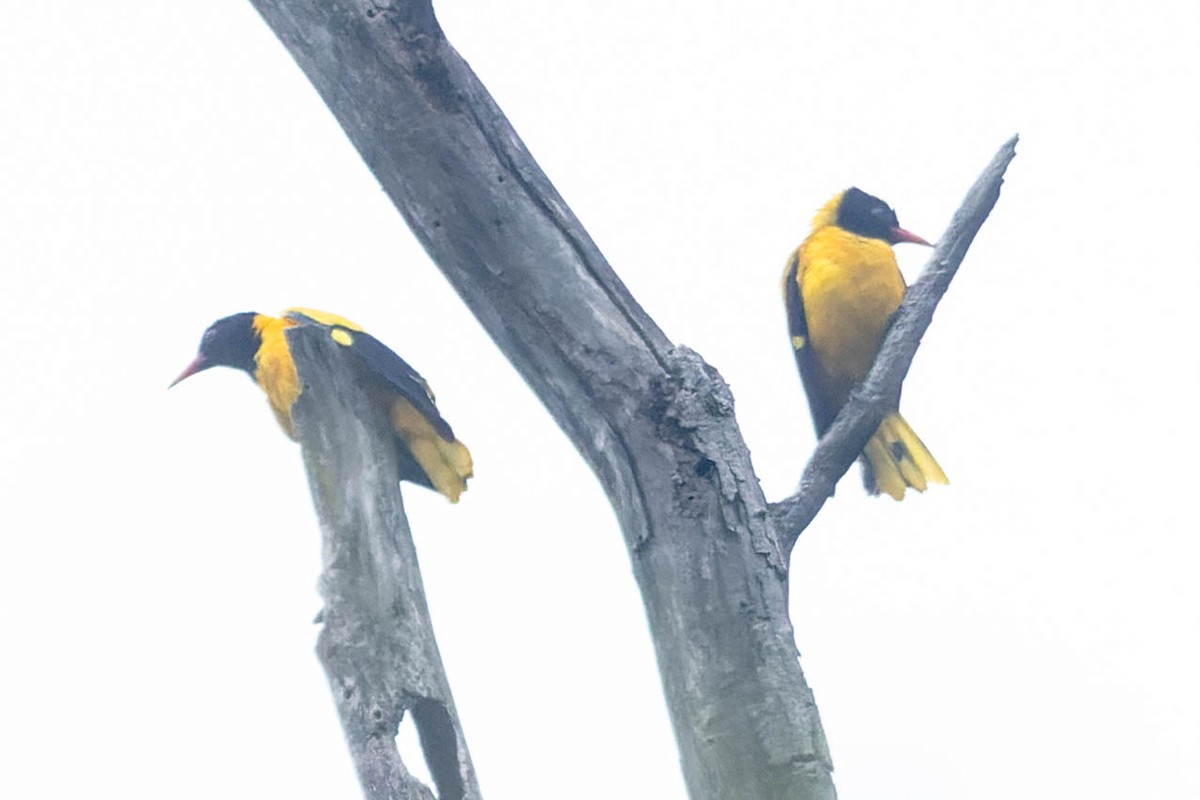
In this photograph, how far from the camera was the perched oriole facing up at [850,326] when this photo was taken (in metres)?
5.12

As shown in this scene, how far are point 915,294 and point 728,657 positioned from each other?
1346mm

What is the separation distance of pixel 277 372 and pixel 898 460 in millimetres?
2331

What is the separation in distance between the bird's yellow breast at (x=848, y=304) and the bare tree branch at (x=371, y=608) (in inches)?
95.9

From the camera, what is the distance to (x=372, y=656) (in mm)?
3016

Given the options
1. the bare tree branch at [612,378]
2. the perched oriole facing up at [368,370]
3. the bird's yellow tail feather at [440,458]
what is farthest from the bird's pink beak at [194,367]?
the bare tree branch at [612,378]

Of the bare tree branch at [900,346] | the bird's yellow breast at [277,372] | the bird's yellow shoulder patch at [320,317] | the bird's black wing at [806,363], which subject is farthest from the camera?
the bird's black wing at [806,363]

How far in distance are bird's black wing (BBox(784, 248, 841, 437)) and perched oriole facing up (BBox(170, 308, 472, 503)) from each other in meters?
1.65

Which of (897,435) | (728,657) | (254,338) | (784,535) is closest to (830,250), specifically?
(897,435)

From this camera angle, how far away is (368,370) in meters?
3.79

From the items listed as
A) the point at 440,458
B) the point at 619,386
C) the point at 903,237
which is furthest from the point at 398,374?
the point at 903,237

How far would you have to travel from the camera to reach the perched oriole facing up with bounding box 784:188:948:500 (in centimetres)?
512

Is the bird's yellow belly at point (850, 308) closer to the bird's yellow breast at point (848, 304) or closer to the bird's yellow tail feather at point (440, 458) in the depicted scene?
the bird's yellow breast at point (848, 304)

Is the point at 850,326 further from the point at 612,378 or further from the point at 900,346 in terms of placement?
the point at 612,378

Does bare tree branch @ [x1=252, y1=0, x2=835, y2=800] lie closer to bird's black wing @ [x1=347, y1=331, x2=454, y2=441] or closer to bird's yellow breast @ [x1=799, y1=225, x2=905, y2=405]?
bird's black wing @ [x1=347, y1=331, x2=454, y2=441]
